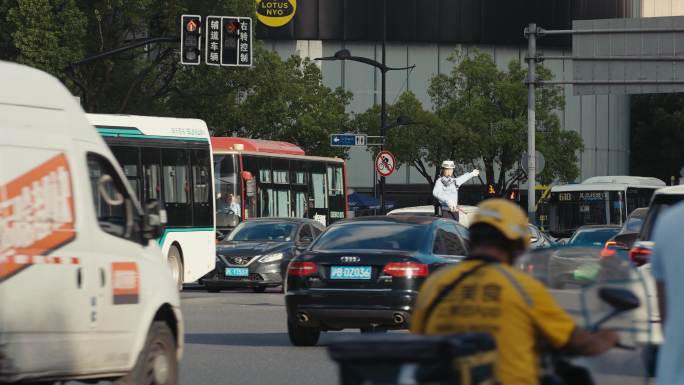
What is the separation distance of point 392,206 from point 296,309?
6337cm

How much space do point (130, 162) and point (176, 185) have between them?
5.87 ft

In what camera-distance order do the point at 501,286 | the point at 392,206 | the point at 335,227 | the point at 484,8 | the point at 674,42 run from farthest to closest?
the point at 484,8, the point at 392,206, the point at 674,42, the point at 335,227, the point at 501,286

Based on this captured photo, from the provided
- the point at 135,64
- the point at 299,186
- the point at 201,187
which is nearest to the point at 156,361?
the point at 201,187

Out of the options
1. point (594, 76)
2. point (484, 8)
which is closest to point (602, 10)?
point (484, 8)

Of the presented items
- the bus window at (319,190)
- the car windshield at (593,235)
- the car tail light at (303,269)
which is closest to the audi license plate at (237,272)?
the car windshield at (593,235)

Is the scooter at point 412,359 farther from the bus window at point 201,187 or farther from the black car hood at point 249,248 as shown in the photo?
the bus window at point 201,187

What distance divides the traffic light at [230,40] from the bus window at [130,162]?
796cm

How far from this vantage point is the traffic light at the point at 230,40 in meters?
36.4

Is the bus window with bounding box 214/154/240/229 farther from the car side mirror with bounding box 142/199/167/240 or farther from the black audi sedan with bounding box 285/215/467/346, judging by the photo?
the car side mirror with bounding box 142/199/167/240

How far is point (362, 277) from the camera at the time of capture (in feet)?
53.5

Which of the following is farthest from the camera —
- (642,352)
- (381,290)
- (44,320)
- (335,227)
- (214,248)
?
(214,248)

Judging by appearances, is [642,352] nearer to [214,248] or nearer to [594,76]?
[214,248]

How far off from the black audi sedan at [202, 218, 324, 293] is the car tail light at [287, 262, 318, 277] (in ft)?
42.5

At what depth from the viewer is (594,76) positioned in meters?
39.2
